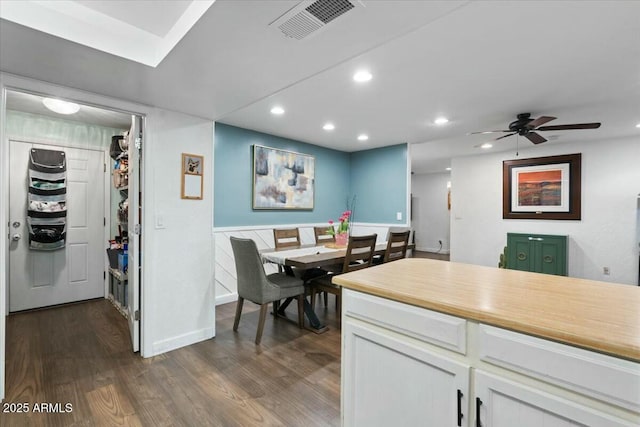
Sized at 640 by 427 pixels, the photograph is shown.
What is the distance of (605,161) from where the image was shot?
15.4ft

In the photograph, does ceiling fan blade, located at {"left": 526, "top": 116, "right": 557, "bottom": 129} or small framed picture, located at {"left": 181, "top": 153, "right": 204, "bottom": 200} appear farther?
ceiling fan blade, located at {"left": 526, "top": 116, "right": 557, "bottom": 129}

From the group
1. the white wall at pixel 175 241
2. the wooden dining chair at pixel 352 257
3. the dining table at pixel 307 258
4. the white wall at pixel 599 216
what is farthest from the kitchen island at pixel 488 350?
the white wall at pixel 599 216

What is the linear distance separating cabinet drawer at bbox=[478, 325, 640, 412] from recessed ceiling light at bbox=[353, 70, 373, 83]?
2.02 m

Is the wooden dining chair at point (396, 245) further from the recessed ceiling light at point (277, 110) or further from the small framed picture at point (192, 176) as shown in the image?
the small framed picture at point (192, 176)

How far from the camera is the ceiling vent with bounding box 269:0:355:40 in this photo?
132 centimetres

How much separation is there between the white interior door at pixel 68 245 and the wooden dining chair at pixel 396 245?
146 inches

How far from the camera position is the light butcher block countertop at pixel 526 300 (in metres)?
0.79

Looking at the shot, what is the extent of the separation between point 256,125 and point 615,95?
3.79m

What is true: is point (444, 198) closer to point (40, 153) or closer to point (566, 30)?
point (566, 30)

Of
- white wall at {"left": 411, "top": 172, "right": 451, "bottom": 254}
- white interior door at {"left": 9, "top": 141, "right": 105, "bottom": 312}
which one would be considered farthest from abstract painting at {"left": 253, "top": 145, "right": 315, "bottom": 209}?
white wall at {"left": 411, "top": 172, "right": 451, "bottom": 254}

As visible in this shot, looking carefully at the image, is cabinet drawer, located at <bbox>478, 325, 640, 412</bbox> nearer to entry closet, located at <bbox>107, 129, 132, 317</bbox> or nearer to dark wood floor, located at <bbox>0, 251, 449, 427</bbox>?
dark wood floor, located at <bbox>0, 251, 449, 427</bbox>

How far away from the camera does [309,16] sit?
4.56 feet

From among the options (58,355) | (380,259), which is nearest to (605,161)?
(380,259)

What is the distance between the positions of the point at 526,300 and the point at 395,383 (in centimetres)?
58
